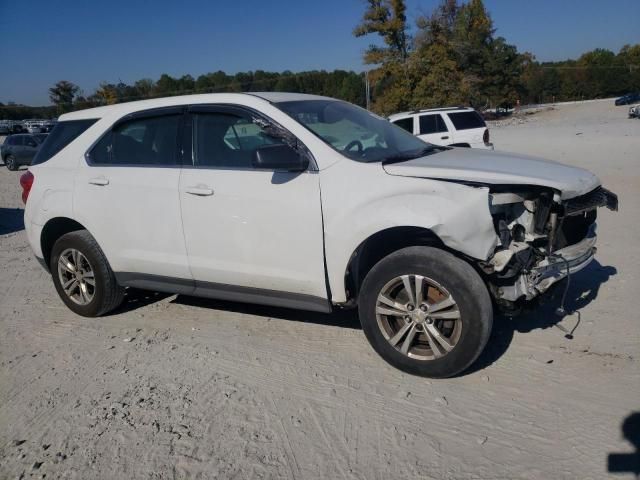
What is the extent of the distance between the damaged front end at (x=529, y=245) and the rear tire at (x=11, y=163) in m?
25.1

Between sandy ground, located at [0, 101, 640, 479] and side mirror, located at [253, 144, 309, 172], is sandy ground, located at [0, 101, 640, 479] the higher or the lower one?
the lower one

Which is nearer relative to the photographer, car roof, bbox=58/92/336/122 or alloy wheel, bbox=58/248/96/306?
car roof, bbox=58/92/336/122

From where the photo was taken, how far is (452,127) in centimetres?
1364

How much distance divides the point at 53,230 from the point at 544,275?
4.33m

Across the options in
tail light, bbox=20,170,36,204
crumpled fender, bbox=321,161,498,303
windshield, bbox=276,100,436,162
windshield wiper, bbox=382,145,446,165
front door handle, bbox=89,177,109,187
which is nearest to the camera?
crumpled fender, bbox=321,161,498,303

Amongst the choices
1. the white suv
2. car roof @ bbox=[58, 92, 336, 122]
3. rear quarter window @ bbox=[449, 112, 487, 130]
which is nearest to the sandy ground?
the white suv

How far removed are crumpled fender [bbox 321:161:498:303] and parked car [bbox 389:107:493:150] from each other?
10528 millimetres

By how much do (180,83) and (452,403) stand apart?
70.0 m

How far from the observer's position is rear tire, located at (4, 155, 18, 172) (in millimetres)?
23263

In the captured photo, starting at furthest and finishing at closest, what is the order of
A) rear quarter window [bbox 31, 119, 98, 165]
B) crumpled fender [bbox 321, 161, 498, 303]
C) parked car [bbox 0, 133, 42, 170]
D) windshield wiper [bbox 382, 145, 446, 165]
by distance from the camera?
parked car [bbox 0, 133, 42, 170] < rear quarter window [bbox 31, 119, 98, 165] < windshield wiper [bbox 382, 145, 446, 165] < crumpled fender [bbox 321, 161, 498, 303]

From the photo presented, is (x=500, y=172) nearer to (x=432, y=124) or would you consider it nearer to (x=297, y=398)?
(x=297, y=398)

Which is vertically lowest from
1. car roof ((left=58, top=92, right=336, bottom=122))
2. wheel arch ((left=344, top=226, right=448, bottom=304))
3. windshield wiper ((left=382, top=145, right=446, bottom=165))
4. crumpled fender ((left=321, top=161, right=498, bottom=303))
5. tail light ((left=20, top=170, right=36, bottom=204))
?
wheel arch ((left=344, top=226, right=448, bottom=304))

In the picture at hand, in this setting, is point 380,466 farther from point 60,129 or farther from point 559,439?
point 60,129

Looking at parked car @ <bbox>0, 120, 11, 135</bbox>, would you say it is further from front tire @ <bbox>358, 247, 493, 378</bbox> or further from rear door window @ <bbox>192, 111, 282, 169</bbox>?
front tire @ <bbox>358, 247, 493, 378</bbox>
